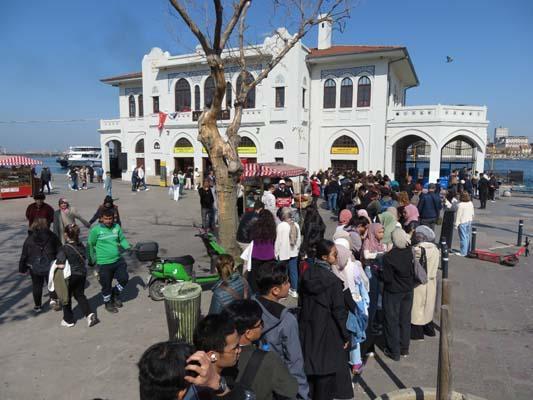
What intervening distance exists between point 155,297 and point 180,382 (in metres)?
5.43

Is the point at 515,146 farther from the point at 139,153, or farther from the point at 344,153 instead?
the point at 139,153

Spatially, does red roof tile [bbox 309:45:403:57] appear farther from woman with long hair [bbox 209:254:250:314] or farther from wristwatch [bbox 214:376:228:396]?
wristwatch [bbox 214:376:228:396]

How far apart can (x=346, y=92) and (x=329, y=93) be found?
49.4 inches

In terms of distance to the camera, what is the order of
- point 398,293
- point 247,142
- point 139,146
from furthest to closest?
point 139,146, point 247,142, point 398,293

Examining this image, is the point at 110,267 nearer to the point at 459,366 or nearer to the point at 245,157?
the point at 459,366

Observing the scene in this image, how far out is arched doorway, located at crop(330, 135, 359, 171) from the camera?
27.0m

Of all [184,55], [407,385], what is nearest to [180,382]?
[407,385]

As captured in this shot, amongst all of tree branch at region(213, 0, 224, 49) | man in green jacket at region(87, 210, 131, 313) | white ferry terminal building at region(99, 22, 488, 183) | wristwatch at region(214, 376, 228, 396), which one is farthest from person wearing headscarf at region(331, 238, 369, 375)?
white ferry terminal building at region(99, 22, 488, 183)

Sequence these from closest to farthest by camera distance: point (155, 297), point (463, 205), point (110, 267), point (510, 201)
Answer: point (110, 267) < point (155, 297) < point (463, 205) < point (510, 201)

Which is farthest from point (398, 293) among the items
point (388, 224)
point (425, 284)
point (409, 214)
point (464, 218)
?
point (464, 218)

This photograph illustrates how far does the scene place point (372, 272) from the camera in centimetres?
550

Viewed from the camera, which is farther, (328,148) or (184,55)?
(184,55)

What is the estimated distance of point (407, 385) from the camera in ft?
14.7

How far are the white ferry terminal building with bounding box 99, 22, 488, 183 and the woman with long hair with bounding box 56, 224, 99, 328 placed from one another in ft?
62.4
